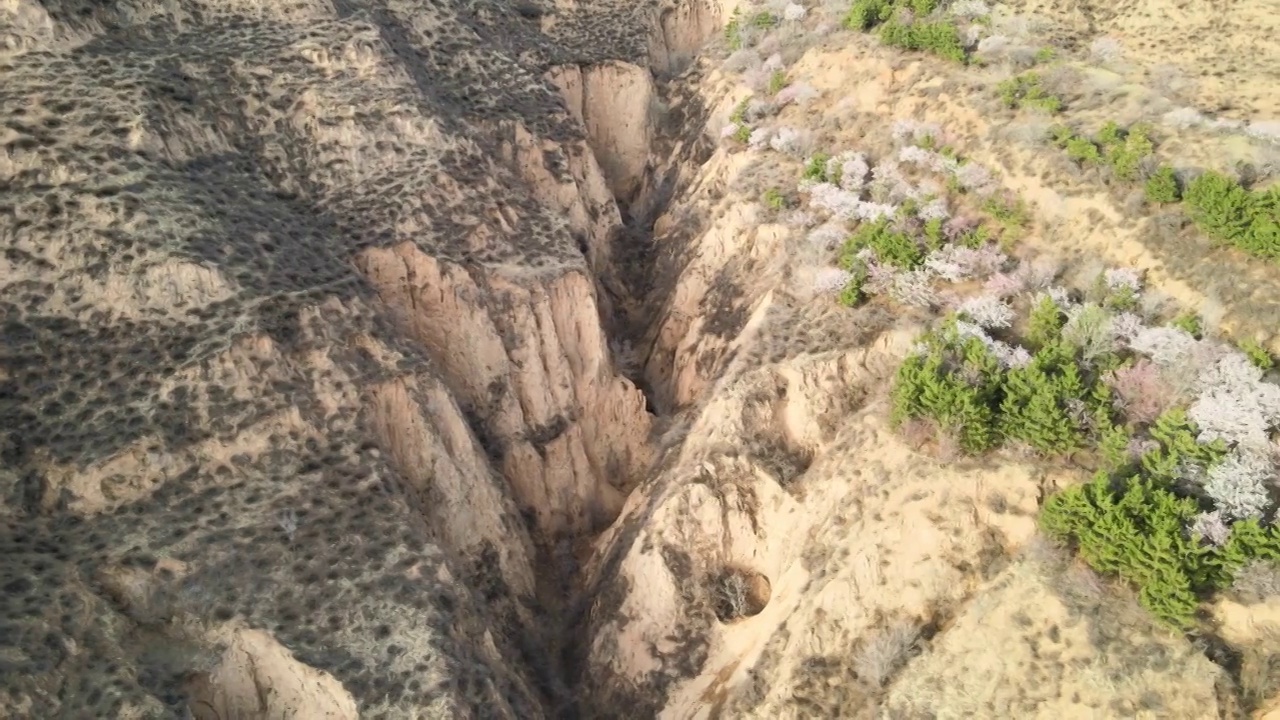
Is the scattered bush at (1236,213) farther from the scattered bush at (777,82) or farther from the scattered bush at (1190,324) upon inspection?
the scattered bush at (777,82)

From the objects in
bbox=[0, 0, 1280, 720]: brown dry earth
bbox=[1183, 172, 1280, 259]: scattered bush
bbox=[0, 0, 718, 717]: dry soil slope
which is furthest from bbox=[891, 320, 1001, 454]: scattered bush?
bbox=[0, 0, 718, 717]: dry soil slope

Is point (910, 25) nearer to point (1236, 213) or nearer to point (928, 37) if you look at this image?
point (928, 37)

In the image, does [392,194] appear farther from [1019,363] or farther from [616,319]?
[1019,363]

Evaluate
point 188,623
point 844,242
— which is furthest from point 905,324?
point 188,623

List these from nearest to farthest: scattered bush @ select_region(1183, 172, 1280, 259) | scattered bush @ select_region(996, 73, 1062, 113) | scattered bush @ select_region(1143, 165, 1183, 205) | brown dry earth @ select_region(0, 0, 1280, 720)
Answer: brown dry earth @ select_region(0, 0, 1280, 720), scattered bush @ select_region(1183, 172, 1280, 259), scattered bush @ select_region(1143, 165, 1183, 205), scattered bush @ select_region(996, 73, 1062, 113)

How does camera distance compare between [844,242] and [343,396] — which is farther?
[844,242]

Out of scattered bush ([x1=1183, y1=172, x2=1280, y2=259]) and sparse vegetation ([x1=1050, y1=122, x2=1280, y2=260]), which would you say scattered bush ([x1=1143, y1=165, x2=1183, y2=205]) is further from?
scattered bush ([x1=1183, y1=172, x2=1280, y2=259])
